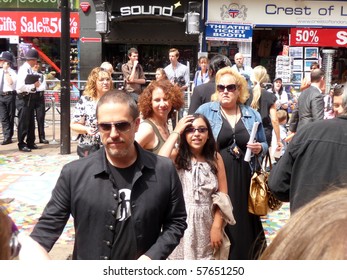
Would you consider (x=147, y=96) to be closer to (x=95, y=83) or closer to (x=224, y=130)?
(x=224, y=130)

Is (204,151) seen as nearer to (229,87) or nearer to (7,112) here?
(229,87)

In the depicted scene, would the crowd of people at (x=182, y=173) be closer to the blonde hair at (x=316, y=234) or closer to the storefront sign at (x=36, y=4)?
the blonde hair at (x=316, y=234)

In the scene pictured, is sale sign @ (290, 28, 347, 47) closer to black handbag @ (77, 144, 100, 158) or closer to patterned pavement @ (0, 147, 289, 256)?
patterned pavement @ (0, 147, 289, 256)

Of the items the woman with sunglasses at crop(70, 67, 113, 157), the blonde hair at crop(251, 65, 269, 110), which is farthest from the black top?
the blonde hair at crop(251, 65, 269, 110)

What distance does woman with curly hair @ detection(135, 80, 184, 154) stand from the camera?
13.4 feet

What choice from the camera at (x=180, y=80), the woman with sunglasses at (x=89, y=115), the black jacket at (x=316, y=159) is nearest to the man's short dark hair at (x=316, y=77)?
the woman with sunglasses at (x=89, y=115)

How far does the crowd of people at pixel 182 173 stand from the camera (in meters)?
2.70

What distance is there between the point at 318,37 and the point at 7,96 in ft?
36.8

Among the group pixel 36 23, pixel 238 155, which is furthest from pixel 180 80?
pixel 36 23

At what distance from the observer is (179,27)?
18000 mm

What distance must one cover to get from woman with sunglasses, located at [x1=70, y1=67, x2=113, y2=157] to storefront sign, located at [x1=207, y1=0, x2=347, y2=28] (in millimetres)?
12485

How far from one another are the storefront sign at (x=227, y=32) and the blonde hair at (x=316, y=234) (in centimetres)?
1660

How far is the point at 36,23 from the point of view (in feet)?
58.7
